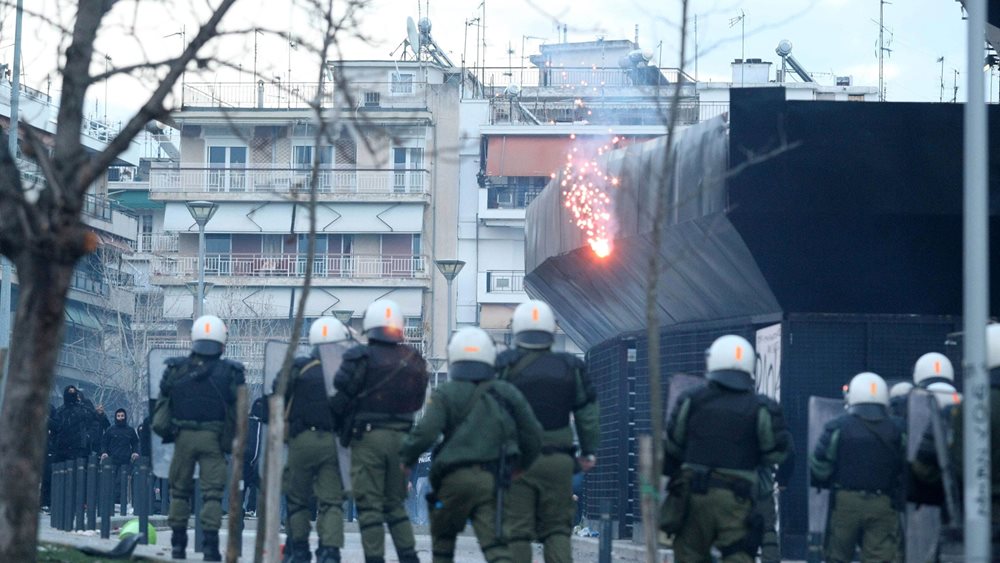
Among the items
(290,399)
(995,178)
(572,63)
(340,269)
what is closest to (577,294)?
(995,178)

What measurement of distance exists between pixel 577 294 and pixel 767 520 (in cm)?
924

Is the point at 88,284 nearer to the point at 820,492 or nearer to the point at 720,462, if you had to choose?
the point at 820,492

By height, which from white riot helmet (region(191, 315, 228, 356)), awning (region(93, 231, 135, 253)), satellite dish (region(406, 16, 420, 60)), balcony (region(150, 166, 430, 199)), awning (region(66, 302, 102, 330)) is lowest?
white riot helmet (region(191, 315, 228, 356))

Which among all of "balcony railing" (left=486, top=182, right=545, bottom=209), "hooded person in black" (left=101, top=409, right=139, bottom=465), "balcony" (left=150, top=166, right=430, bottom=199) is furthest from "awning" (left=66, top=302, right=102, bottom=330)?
"hooded person in black" (left=101, top=409, right=139, bottom=465)

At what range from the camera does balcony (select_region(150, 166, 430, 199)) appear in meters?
66.9

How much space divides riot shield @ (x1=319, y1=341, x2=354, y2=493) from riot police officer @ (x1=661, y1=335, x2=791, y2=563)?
324 cm

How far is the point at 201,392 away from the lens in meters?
13.4

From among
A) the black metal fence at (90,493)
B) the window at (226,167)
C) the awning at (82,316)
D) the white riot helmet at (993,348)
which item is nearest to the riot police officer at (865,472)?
the white riot helmet at (993,348)

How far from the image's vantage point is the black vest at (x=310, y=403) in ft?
41.9

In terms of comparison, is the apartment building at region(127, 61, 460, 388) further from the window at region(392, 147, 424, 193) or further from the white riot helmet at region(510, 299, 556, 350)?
the white riot helmet at region(510, 299, 556, 350)

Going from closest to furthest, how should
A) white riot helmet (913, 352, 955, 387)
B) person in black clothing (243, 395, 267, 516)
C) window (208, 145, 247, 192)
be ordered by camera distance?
white riot helmet (913, 352, 955, 387)
person in black clothing (243, 395, 267, 516)
window (208, 145, 247, 192)

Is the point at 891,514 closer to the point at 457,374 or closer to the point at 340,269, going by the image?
the point at 457,374

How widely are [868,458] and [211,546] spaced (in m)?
5.09

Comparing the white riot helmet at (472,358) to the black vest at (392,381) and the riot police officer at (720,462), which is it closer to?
the riot police officer at (720,462)
